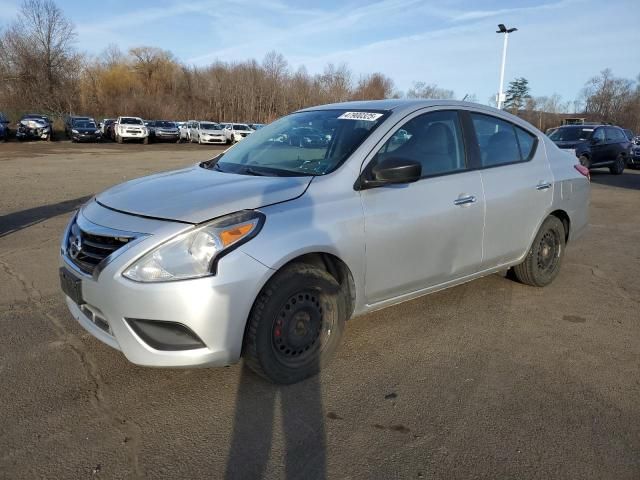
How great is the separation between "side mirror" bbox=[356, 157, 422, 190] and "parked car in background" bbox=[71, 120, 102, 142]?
120 feet

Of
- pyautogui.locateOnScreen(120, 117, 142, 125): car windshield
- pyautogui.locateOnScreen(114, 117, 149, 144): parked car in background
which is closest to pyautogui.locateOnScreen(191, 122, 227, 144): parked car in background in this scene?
pyautogui.locateOnScreen(114, 117, 149, 144): parked car in background

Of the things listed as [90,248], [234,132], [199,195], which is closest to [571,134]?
[199,195]

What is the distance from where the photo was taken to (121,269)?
273cm

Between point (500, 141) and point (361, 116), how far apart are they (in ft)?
4.62

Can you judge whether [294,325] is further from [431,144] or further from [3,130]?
[3,130]

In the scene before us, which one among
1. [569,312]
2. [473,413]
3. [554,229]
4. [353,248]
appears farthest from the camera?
[554,229]

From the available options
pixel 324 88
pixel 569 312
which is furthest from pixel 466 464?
pixel 324 88

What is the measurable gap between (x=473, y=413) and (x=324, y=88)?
6900cm

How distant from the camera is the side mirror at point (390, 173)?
10.8ft

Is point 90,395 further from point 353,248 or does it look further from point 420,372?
point 420,372

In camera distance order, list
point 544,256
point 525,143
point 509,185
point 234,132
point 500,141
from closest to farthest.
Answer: point 509,185, point 500,141, point 525,143, point 544,256, point 234,132

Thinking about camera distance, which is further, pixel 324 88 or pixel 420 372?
pixel 324 88

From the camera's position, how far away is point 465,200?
391cm

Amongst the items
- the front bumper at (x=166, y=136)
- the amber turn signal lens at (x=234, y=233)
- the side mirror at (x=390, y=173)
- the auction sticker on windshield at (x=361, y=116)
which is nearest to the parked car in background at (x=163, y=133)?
the front bumper at (x=166, y=136)
